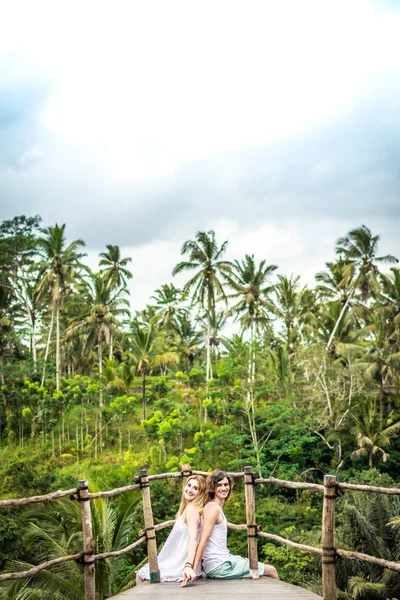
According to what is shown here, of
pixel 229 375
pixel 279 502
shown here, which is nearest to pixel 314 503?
pixel 279 502

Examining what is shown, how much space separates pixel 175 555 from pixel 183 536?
204 millimetres

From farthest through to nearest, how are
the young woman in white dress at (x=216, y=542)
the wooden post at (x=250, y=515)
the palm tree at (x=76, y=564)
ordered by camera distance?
the palm tree at (x=76, y=564) < the wooden post at (x=250, y=515) < the young woman in white dress at (x=216, y=542)

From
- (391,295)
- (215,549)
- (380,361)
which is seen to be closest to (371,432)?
(380,361)

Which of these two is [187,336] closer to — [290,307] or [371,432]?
[290,307]

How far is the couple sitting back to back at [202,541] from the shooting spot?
183 inches

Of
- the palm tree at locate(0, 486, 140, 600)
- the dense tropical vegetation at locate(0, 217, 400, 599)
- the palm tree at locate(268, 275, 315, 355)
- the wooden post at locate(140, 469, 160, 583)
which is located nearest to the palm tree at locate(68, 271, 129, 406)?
the dense tropical vegetation at locate(0, 217, 400, 599)

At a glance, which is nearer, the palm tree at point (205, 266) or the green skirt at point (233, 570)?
the green skirt at point (233, 570)

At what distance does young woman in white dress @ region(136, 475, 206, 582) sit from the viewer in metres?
4.74

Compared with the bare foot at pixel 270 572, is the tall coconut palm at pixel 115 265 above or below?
above

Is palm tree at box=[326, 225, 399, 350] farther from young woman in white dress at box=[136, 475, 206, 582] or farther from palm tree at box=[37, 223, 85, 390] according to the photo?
young woman in white dress at box=[136, 475, 206, 582]

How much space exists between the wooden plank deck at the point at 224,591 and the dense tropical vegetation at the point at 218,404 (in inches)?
262

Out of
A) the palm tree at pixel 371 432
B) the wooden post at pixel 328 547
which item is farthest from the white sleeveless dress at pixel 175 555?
the palm tree at pixel 371 432

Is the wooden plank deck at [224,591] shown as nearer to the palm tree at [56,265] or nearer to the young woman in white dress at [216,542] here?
the young woman in white dress at [216,542]

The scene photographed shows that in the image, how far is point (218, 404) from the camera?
23.3m
